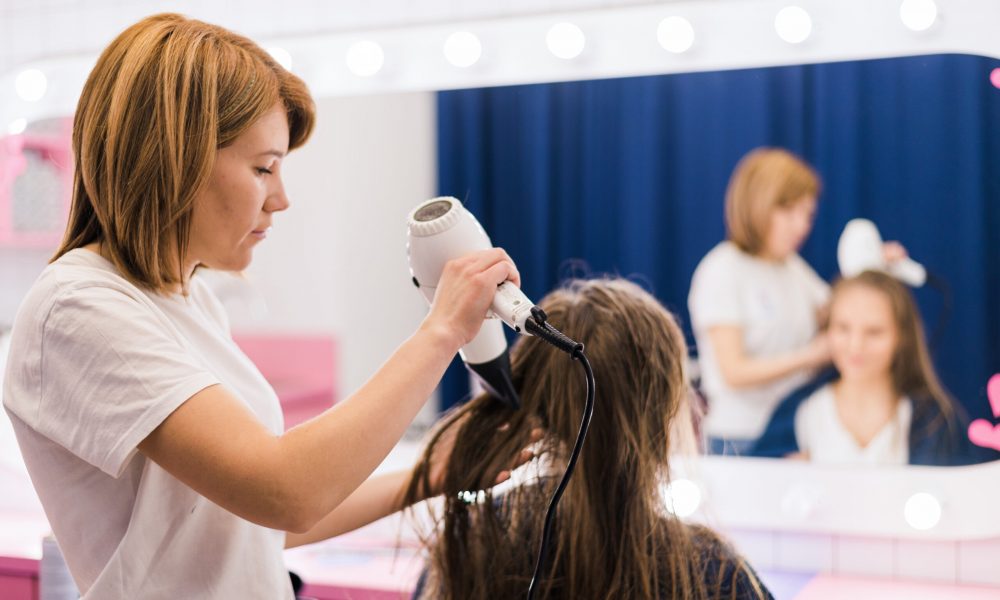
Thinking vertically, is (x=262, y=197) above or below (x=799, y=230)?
above

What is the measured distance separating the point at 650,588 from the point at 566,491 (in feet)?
0.42

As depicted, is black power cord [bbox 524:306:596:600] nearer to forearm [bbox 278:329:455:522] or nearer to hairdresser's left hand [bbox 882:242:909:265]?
forearm [bbox 278:329:455:522]

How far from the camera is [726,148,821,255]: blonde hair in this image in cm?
168

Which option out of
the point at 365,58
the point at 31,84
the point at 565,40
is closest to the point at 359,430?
the point at 565,40

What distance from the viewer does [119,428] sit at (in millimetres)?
817

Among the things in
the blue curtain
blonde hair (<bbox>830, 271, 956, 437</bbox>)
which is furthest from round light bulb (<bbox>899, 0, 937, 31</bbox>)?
blonde hair (<bbox>830, 271, 956, 437</bbox>)

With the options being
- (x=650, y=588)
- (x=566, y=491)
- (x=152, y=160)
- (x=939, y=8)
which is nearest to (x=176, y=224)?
(x=152, y=160)

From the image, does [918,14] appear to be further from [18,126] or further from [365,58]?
[18,126]

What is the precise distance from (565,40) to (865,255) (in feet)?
2.02

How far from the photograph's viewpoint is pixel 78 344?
2.74 ft

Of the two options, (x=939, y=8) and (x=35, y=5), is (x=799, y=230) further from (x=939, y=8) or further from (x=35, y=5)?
(x=35, y=5)

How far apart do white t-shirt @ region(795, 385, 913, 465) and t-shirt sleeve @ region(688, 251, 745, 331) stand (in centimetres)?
18

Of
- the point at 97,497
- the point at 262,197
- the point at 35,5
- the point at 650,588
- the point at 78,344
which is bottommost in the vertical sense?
the point at 650,588

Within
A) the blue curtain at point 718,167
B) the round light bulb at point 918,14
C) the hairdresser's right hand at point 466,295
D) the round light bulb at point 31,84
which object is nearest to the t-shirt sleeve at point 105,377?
the hairdresser's right hand at point 466,295
